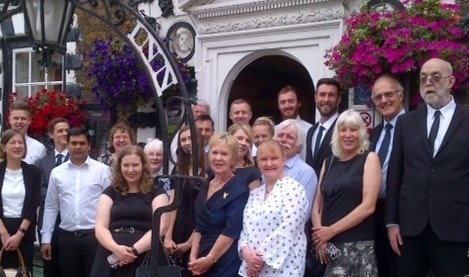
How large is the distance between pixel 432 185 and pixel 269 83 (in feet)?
15.0

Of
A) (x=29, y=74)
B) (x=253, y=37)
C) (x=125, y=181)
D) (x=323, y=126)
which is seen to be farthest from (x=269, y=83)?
(x=125, y=181)

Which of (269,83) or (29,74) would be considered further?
(29,74)

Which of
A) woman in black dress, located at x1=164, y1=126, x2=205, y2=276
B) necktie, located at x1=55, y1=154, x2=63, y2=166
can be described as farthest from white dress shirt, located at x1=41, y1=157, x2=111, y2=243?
woman in black dress, located at x1=164, y1=126, x2=205, y2=276

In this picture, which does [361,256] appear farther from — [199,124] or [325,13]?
[325,13]

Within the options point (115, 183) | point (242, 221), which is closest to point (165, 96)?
point (115, 183)

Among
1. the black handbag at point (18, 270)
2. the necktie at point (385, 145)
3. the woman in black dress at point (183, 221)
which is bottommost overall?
the black handbag at point (18, 270)

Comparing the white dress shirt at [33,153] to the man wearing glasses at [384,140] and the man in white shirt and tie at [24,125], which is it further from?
the man wearing glasses at [384,140]

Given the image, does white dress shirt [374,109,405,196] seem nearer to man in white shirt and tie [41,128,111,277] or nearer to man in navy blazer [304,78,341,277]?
man in navy blazer [304,78,341,277]

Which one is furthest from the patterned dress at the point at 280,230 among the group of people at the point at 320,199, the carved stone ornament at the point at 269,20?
the carved stone ornament at the point at 269,20

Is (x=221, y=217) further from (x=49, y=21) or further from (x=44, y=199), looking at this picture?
(x=44, y=199)

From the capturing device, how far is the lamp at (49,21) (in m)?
3.88

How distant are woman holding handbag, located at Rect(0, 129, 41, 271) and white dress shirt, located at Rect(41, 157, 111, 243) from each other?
0.45 feet

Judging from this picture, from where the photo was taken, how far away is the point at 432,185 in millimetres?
3732

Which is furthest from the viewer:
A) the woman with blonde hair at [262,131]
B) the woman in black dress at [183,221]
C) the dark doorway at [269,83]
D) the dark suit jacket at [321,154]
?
the dark doorway at [269,83]
